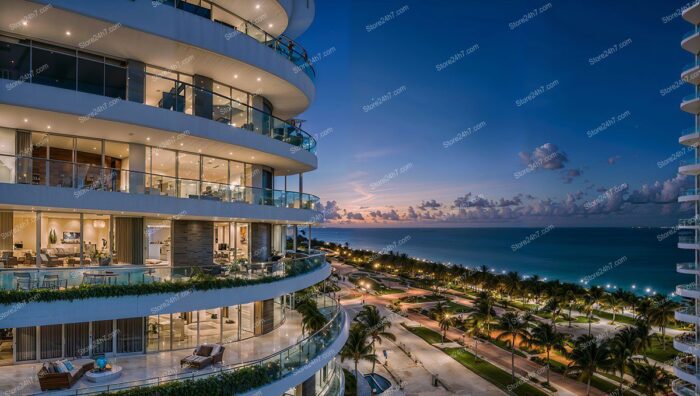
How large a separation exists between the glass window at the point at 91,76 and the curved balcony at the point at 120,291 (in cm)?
687

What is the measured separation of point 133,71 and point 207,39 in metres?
3.32

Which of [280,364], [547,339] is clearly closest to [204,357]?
[280,364]

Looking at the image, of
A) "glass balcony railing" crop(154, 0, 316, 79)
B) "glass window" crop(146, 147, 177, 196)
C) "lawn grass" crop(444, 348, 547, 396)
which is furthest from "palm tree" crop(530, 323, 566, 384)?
Result: "glass window" crop(146, 147, 177, 196)


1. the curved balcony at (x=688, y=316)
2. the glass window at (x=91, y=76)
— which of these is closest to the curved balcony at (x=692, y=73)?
the curved balcony at (x=688, y=316)

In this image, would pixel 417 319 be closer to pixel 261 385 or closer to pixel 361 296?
pixel 361 296

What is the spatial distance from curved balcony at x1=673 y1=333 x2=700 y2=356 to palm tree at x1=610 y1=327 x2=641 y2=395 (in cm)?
533

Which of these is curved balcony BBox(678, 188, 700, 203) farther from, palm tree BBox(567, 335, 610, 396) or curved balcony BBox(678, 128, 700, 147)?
palm tree BBox(567, 335, 610, 396)

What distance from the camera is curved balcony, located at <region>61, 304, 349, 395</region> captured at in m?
13.0

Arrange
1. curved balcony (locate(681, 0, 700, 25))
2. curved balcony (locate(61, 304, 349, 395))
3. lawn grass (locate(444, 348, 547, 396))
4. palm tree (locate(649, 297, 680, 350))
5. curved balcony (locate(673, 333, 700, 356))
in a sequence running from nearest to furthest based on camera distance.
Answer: curved balcony (locate(61, 304, 349, 395))
curved balcony (locate(673, 333, 700, 356))
curved balcony (locate(681, 0, 700, 25))
lawn grass (locate(444, 348, 547, 396))
palm tree (locate(649, 297, 680, 350))

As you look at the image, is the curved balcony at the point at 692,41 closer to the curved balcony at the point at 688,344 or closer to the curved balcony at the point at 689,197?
the curved balcony at the point at 689,197

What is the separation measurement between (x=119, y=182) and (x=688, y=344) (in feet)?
99.6

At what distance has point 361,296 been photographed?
70875mm

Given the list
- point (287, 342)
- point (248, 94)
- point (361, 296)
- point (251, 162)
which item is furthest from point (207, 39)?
point (361, 296)

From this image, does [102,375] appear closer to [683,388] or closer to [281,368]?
[281,368]
